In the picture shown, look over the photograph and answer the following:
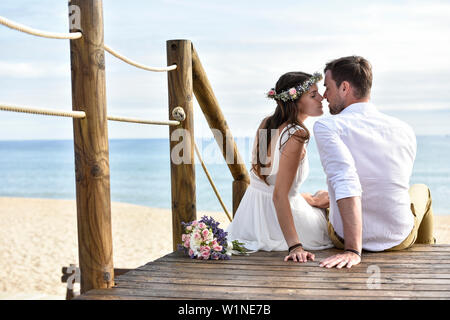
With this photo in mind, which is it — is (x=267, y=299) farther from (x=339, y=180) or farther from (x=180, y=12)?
(x=180, y=12)

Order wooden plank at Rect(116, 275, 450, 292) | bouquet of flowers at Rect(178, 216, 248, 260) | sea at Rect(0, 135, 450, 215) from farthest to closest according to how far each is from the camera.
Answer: sea at Rect(0, 135, 450, 215) → bouquet of flowers at Rect(178, 216, 248, 260) → wooden plank at Rect(116, 275, 450, 292)

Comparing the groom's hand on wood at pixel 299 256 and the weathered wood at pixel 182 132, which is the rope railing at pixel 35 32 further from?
the groom's hand on wood at pixel 299 256

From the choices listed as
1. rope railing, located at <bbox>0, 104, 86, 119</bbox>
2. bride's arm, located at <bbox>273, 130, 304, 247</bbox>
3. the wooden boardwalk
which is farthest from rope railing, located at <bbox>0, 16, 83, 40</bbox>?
bride's arm, located at <bbox>273, 130, 304, 247</bbox>

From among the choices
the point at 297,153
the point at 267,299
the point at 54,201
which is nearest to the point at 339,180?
the point at 297,153

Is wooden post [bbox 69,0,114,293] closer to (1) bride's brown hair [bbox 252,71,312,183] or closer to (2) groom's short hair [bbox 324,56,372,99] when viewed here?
(1) bride's brown hair [bbox 252,71,312,183]

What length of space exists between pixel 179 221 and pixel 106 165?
1158 millimetres

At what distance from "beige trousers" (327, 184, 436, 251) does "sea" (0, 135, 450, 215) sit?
12.4 meters

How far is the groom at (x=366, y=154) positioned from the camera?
2.31 meters

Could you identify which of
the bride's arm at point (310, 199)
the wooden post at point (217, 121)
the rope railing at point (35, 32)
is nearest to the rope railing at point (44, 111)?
the rope railing at point (35, 32)

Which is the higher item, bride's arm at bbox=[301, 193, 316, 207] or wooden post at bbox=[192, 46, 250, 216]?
wooden post at bbox=[192, 46, 250, 216]

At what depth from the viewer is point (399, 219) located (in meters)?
2.49

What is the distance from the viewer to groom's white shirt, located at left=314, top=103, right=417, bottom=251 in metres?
2.35

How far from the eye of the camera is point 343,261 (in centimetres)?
223

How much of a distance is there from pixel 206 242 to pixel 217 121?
4.28ft
